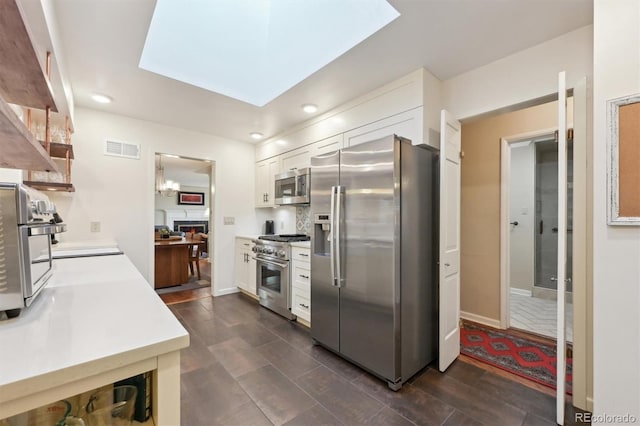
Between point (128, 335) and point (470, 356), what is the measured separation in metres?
2.68

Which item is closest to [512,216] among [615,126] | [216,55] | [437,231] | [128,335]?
[437,231]

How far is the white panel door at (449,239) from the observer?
2.11 m

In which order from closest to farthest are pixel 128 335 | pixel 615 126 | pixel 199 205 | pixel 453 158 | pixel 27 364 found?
pixel 27 364 < pixel 128 335 < pixel 615 126 < pixel 453 158 < pixel 199 205

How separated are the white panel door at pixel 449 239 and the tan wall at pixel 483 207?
1056 millimetres

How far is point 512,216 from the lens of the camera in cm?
455

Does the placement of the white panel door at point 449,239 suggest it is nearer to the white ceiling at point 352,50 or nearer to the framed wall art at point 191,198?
the white ceiling at point 352,50

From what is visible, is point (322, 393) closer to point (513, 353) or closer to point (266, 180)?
point (513, 353)

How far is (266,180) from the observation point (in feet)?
14.1

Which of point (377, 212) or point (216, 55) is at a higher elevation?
point (216, 55)

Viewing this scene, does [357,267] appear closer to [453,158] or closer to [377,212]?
[377,212]

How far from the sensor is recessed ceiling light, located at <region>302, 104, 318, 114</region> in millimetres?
3046

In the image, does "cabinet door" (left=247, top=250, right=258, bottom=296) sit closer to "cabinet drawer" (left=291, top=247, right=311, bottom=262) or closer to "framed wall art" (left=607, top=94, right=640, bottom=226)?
"cabinet drawer" (left=291, top=247, right=311, bottom=262)

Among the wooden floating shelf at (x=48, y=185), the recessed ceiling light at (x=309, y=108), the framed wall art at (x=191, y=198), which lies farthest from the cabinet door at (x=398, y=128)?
the framed wall art at (x=191, y=198)

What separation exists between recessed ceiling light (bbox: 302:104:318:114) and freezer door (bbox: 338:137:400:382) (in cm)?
108
